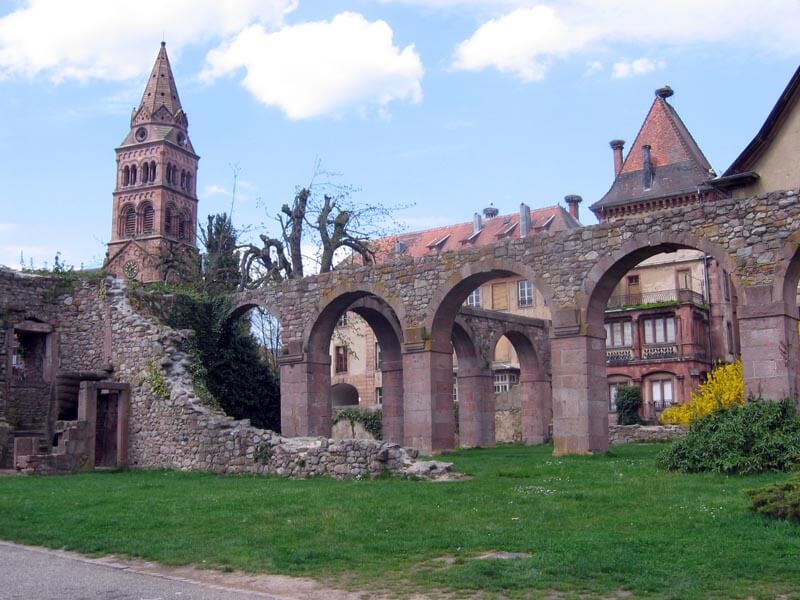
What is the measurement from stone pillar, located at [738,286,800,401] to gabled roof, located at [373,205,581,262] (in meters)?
35.1

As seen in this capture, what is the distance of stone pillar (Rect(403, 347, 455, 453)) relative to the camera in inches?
827

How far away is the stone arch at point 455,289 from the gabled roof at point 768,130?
6.63m

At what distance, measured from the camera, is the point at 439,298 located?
2075 centimetres

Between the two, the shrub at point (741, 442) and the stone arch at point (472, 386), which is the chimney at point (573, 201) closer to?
the stone arch at point (472, 386)

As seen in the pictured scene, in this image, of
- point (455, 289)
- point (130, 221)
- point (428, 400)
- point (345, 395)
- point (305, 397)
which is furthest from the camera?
point (130, 221)

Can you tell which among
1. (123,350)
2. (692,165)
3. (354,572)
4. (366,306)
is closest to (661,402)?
(692,165)

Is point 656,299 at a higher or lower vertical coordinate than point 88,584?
higher

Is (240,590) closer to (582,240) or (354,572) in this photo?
(354,572)

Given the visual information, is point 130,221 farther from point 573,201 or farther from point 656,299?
point 656,299

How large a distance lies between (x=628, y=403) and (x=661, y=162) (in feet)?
43.8

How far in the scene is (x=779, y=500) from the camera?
866 cm

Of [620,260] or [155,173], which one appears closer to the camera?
[620,260]

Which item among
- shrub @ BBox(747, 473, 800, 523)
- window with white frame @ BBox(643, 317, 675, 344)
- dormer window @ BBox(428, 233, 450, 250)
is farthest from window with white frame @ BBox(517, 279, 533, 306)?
shrub @ BBox(747, 473, 800, 523)

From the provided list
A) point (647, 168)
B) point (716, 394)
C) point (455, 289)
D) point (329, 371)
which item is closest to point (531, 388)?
point (716, 394)
